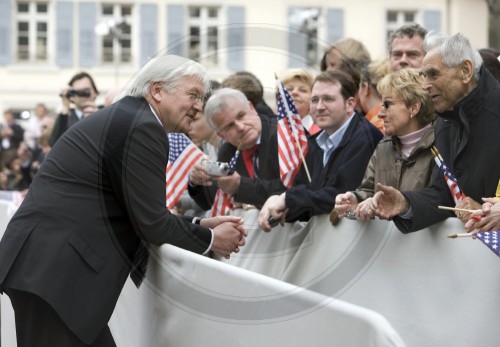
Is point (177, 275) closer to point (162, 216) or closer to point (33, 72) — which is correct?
point (162, 216)

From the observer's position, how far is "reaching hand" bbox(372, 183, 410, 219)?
521 centimetres

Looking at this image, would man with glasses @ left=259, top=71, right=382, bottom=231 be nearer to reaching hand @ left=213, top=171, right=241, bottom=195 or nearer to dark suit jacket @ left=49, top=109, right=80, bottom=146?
reaching hand @ left=213, top=171, right=241, bottom=195

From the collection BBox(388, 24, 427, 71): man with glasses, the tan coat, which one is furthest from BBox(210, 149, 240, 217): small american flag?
the tan coat

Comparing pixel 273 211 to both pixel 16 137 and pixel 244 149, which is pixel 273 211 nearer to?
pixel 244 149

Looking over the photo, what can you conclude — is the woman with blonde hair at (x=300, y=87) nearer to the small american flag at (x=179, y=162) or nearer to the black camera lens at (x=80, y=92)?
the small american flag at (x=179, y=162)

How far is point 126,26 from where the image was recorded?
3594 cm

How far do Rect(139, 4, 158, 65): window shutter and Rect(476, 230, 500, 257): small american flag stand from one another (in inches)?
1173

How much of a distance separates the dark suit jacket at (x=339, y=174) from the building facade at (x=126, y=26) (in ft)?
85.4

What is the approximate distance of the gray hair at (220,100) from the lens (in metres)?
7.58

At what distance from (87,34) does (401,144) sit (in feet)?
101

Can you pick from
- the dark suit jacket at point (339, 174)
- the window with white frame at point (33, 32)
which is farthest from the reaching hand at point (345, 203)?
the window with white frame at point (33, 32)

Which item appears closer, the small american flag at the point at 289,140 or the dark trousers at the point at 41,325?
the dark trousers at the point at 41,325

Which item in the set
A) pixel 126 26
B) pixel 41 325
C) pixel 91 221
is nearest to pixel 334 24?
pixel 126 26

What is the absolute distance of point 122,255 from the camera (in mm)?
4590
